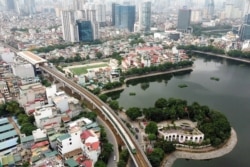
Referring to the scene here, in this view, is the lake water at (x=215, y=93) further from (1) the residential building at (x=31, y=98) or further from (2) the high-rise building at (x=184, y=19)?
(2) the high-rise building at (x=184, y=19)

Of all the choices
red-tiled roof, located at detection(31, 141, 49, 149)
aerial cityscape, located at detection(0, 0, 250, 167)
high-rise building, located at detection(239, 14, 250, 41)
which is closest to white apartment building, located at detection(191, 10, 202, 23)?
high-rise building, located at detection(239, 14, 250, 41)

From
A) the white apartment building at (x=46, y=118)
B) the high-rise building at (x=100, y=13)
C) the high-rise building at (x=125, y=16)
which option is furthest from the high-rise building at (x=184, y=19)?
the white apartment building at (x=46, y=118)

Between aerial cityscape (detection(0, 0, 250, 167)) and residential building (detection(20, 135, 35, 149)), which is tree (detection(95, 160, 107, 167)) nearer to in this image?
aerial cityscape (detection(0, 0, 250, 167))

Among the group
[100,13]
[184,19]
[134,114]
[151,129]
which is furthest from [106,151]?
[100,13]

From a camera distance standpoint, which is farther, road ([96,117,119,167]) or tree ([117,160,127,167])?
road ([96,117,119,167])

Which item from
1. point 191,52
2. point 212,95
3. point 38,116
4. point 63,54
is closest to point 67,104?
point 38,116

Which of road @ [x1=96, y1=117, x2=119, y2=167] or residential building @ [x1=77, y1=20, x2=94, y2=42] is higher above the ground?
residential building @ [x1=77, y1=20, x2=94, y2=42]
